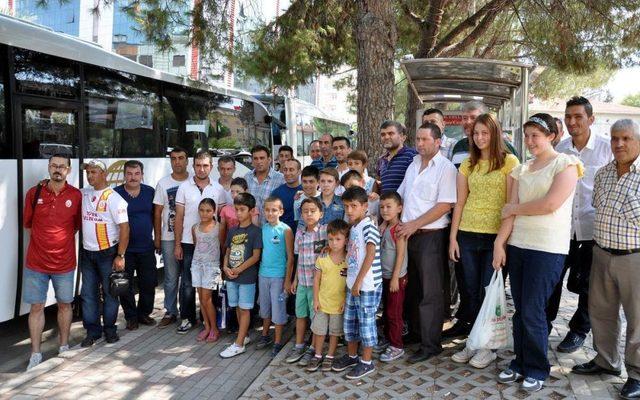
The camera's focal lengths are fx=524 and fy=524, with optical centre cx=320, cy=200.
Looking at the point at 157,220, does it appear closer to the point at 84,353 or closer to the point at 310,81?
the point at 84,353

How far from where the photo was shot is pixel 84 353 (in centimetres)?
490

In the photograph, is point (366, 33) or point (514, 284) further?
point (366, 33)

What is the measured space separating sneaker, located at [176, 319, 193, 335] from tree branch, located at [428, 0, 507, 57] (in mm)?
8579

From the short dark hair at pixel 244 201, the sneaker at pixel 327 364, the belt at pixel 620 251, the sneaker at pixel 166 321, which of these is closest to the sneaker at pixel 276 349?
the sneaker at pixel 327 364

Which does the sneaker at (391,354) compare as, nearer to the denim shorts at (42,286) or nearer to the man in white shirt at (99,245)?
the man in white shirt at (99,245)

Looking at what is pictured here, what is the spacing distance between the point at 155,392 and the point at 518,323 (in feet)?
9.28

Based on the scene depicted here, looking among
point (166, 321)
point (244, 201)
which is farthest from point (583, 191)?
point (166, 321)

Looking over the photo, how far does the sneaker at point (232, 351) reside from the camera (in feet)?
15.7

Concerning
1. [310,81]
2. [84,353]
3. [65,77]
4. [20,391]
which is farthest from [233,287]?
[310,81]

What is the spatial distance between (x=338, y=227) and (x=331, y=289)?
512mm

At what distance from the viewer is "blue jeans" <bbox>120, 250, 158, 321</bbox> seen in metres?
5.54

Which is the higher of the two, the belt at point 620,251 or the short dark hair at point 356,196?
the short dark hair at point 356,196

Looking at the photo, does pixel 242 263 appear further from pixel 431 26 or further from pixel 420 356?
pixel 431 26

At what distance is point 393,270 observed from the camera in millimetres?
4340
